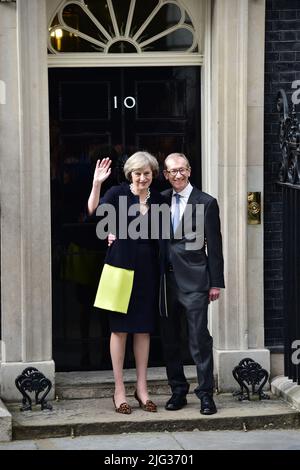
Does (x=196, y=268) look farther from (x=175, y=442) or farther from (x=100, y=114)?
(x=100, y=114)

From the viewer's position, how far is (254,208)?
11.1m

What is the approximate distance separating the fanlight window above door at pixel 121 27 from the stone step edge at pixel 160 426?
3.04 m

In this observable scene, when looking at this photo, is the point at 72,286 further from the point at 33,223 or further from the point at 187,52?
the point at 187,52

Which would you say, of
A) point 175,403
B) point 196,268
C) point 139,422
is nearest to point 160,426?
point 139,422

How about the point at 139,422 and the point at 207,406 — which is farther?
the point at 207,406

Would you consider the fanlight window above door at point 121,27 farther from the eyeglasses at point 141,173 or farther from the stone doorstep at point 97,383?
the stone doorstep at point 97,383

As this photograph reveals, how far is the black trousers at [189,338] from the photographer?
34.0ft

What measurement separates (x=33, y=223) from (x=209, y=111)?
1731 millimetres

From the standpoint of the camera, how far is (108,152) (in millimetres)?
11352

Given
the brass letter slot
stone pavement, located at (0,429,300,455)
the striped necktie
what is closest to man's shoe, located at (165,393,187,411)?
stone pavement, located at (0,429,300,455)

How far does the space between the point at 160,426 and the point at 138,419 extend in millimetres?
171

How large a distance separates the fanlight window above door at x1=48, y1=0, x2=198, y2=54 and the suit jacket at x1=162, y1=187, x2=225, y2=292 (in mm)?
1572

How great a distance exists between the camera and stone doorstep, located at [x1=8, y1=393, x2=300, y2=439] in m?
10.2
